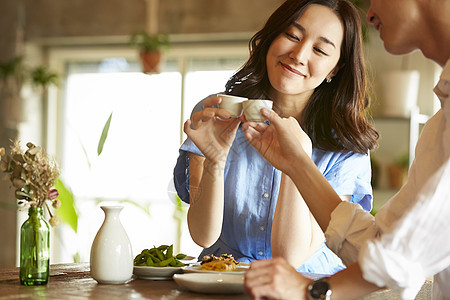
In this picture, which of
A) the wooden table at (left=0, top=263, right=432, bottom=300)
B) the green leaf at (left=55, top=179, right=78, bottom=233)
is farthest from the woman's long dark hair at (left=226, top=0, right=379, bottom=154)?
the green leaf at (left=55, top=179, right=78, bottom=233)

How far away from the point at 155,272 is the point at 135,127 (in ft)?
12.0

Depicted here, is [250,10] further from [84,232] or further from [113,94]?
[84,232]

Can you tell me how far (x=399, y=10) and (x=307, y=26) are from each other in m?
0.70

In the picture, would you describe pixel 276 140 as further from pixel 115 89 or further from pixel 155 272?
pixel 115 89

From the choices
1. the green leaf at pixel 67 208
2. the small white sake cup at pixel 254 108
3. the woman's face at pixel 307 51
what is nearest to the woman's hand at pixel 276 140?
the small white sake cup at pixel 254 108

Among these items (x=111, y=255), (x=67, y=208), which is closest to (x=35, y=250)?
(x=111, y=255)

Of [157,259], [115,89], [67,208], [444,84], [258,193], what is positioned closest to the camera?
[444,84]

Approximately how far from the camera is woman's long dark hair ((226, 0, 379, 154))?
2207 mm

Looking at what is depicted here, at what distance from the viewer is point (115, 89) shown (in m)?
5.62

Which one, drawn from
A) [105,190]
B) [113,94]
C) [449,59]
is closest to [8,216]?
[105,190]

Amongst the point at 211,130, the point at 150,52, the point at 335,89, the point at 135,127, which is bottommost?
the point at 211,130

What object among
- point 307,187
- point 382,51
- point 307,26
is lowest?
point 307,187

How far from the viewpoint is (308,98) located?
228 centimetres

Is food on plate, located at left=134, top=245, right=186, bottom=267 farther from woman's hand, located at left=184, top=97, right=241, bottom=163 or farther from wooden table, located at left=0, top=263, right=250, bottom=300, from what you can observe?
woman's hand, located at left=184, top=97, right=241, bottom=163
